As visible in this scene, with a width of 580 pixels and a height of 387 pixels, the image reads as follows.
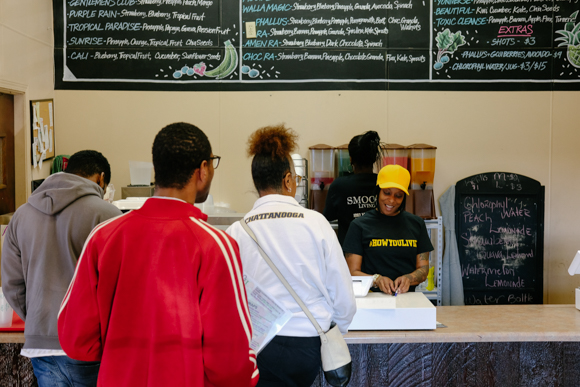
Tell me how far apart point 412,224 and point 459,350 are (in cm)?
69

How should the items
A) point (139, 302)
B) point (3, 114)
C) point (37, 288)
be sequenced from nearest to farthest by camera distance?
point (139, 302) < point (37, 288) < point (3, 114)

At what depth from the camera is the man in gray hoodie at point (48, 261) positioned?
72.4 inches

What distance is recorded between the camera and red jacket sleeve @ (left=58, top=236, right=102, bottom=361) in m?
1.18

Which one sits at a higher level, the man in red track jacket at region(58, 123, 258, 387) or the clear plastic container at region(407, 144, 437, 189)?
the clear plastic container at region(407, 144, 437, 189)

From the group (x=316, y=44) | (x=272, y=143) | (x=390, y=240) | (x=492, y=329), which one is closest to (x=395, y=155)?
(x=316, y=44)

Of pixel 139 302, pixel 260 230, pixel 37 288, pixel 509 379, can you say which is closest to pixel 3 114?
pixel 37 288

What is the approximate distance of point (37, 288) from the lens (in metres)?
1.86

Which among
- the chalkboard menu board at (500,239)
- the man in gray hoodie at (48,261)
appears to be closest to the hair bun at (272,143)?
the man in gray hoodie at (48,261)

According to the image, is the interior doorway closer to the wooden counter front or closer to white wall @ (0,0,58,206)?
white wall @ (0,0,58,206)

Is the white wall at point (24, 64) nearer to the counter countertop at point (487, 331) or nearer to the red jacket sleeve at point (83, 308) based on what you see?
the counter countertop at point (487, 331)

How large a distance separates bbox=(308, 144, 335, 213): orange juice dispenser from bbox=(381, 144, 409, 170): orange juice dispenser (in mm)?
407

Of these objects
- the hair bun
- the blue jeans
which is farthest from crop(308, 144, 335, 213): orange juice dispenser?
the blue jeans

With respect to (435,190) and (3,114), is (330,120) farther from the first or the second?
(3,114)

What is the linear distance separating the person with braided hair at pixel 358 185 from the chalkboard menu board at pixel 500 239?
4.40 ft
